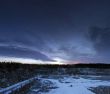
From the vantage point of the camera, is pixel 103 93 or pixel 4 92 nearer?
pixel 4 92

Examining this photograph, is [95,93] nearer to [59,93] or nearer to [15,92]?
[59,93]

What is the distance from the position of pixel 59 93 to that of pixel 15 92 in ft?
11.4

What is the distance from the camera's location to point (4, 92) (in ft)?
53.7

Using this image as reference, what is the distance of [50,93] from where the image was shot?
62.2 feet

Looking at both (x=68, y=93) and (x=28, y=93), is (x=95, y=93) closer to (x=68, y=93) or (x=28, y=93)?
(x=68, y=93)

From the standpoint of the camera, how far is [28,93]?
18984mm

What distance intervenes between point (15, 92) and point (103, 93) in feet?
22.9

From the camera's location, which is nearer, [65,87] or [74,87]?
[65,87]

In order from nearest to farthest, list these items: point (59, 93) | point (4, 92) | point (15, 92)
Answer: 1. point (4, 92)
2. point (15, 92)
3. point (59, 93)

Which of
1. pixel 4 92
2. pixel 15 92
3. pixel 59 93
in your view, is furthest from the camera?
pixel 59 93

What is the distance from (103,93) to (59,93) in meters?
3.55

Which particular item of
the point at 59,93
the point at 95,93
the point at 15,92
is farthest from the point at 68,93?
the point at 15,92

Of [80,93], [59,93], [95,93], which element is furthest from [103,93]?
[59,93]

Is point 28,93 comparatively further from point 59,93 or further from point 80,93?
point 80,93
